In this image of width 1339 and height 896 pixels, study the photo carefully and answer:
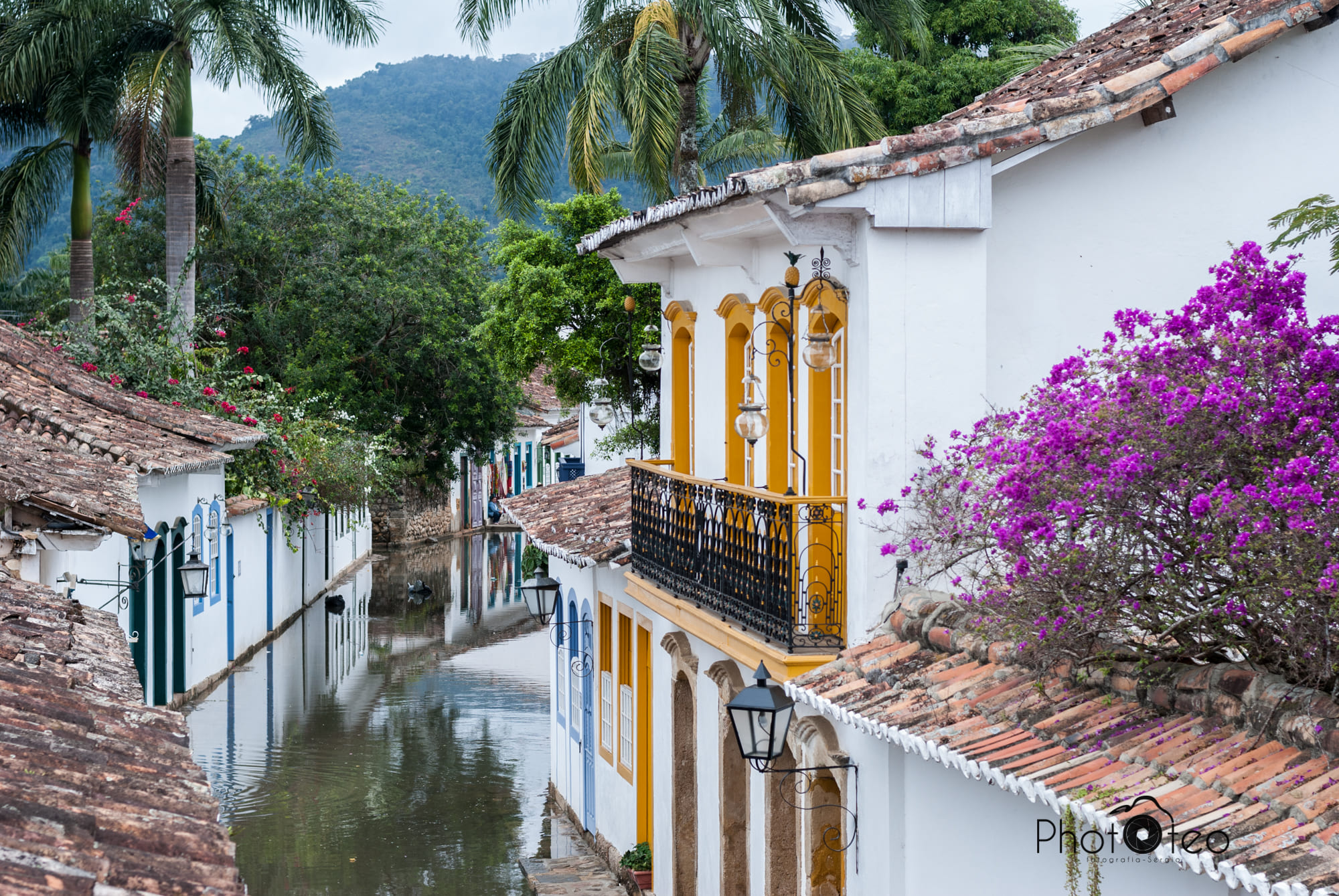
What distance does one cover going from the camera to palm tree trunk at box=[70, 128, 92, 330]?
2744 centimetres

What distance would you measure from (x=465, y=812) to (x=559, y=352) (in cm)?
580

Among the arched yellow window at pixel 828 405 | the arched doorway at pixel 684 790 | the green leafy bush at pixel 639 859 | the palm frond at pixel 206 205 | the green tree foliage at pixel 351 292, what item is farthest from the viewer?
the green tree foliage at pixel 351 292

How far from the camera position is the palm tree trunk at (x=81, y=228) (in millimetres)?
27438

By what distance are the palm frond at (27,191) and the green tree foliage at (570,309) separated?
12401 mm

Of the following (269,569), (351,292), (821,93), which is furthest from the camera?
(351,292)

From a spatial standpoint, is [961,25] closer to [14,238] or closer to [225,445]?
[225,445]

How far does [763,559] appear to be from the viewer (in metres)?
9.11

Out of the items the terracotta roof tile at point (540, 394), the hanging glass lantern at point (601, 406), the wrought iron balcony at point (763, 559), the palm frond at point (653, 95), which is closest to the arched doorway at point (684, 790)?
the wrought iron balcony at point (763, 559)

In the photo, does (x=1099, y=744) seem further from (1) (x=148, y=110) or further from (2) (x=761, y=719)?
(1) (x=148, y=110)

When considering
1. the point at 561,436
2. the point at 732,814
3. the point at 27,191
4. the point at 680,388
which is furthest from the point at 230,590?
the point at 561,436

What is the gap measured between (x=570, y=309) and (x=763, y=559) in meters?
10.6

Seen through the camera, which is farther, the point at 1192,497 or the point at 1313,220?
the point at 1313,220

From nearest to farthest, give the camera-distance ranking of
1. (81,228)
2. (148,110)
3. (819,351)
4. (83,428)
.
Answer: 1. (819,351)
2. (83,428)
3. (148,110)
4. (81,228)

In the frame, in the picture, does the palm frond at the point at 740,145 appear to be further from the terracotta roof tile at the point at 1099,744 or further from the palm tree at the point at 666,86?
the terracotta roof tile at the point at 1099,744
